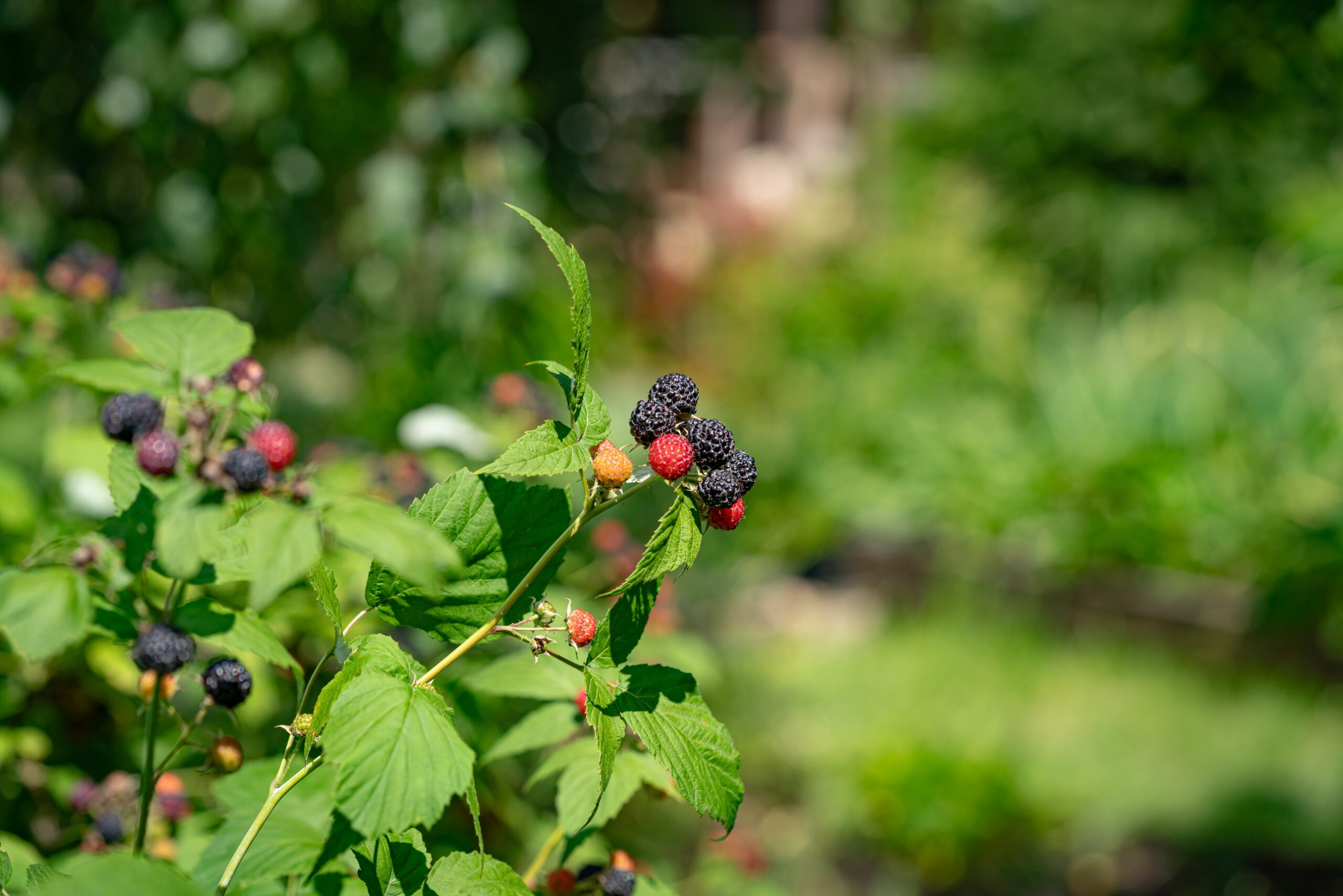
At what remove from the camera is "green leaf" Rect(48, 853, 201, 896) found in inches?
17.4

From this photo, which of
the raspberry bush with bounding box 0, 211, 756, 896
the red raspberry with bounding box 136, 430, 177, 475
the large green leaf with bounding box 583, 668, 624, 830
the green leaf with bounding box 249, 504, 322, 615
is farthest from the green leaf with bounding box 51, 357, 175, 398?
the large green leaf with bounding box 583, 668, 624, 830

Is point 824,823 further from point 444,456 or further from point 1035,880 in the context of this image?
point 444,456

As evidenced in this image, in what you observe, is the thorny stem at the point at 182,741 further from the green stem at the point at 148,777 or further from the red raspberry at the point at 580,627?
the red raspberry at the point at 580,627

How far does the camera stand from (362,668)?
0.54m

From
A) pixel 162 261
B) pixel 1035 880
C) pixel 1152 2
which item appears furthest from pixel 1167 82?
pixel 162 261

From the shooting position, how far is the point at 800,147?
6445 mm

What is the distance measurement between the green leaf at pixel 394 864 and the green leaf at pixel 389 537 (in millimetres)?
192

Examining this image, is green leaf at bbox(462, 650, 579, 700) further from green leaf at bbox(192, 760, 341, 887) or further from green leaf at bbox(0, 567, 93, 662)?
green leaf at bbox(0, 567, 93, 662)

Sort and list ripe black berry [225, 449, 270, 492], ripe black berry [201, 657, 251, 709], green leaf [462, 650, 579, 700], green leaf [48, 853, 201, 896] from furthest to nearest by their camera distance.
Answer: green leaf [462, 650, 579, 700] < ripe black berry [201, 657, 251, 709] < ripe black berry [225, 449, 270, 492] < green leaf [48, 853, 201, 896]

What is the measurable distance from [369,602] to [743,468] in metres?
0.25

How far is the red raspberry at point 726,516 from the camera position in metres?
0.58

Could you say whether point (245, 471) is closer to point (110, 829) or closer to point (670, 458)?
point (670, 458)

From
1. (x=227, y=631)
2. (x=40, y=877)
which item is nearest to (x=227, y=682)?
(x=227, y=631)

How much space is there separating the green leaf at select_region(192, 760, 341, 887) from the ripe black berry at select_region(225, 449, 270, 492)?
0.67 feet
